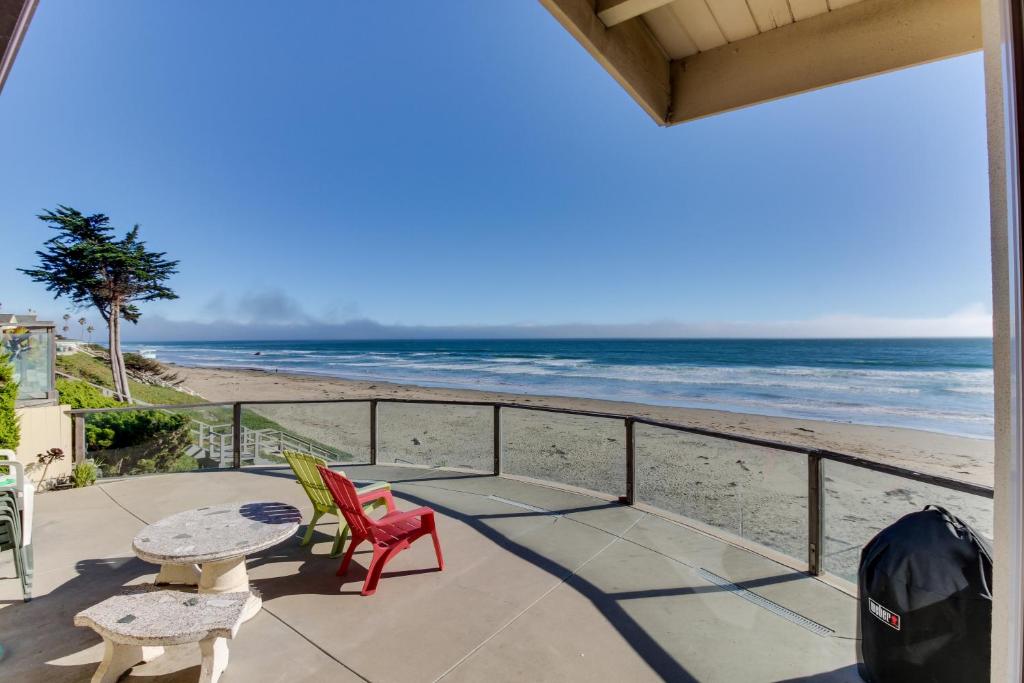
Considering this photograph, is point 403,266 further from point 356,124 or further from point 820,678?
point 820,678

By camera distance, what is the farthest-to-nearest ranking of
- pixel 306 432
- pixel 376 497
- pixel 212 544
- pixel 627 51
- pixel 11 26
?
pixel 306 432 → pixel 376 497 → pixel 212 544 → pixel 627 51 → pixel 11 26

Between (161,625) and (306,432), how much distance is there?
42.4ft

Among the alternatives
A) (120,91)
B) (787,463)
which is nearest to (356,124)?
(120,91)

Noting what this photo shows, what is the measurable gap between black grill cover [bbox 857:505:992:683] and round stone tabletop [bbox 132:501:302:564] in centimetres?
310

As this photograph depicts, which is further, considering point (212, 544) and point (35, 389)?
point (35, 389)

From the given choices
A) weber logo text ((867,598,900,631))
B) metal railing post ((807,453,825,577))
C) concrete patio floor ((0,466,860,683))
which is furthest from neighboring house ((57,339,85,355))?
weber logo text ((867,598,900,631))

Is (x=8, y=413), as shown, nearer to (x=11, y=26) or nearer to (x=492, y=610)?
(x=492, y=610)

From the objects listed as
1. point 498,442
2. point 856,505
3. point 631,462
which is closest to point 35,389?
point 498,442

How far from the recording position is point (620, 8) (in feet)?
6.86

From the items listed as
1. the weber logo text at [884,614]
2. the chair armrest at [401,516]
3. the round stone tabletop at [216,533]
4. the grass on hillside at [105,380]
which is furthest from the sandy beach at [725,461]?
the grass on hillside at [105,380]

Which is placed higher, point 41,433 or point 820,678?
point 41,433

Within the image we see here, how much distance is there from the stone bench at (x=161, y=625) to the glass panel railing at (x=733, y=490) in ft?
11.8

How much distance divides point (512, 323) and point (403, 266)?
2977 centimetres

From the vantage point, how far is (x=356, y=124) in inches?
875
